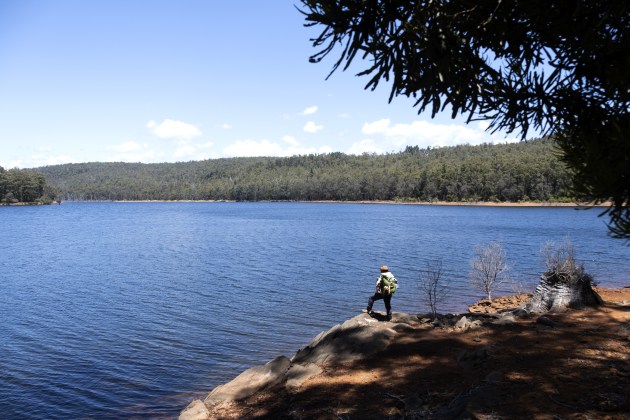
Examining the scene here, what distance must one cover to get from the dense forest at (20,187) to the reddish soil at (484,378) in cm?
19985

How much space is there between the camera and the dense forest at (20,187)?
580ft

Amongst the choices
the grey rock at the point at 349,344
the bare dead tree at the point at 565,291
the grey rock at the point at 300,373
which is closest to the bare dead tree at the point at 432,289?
the bare dead tree at the point at 565,291

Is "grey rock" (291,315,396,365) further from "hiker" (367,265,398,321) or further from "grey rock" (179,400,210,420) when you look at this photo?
"grey rock" (179,400,210,420)

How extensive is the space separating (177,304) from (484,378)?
1984cm

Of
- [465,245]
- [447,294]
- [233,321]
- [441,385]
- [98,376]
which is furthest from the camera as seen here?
[465,245]

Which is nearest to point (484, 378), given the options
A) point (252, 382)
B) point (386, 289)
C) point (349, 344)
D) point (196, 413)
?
point (349, 344)

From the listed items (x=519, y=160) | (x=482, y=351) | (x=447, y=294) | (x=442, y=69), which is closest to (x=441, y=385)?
(x=482, y=351)

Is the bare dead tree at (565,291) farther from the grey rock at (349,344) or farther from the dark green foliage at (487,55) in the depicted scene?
the dark green foliage at (487,55)

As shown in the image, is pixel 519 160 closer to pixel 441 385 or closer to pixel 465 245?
pixel 465 245

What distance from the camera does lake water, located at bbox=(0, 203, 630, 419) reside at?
14.6 meters

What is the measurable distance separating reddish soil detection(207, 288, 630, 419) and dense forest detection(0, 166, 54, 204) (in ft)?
656

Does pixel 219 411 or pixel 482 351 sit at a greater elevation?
pixel 482 351

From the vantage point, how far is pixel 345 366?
35.0 ft

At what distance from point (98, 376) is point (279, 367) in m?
7.22
